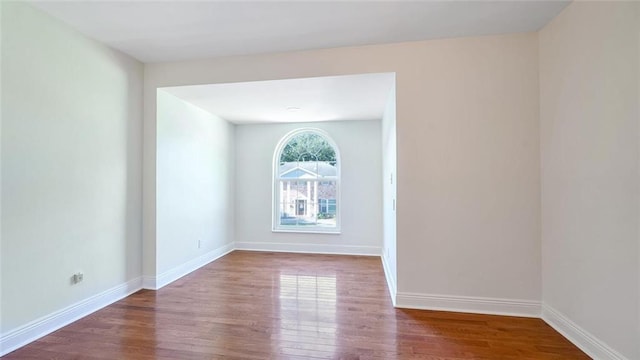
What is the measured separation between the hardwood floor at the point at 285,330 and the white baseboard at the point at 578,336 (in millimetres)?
57

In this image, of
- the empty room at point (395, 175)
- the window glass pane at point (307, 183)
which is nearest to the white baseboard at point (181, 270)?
the empty room at point (395, 175)

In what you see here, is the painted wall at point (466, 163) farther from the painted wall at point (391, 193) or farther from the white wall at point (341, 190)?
the white wall at point (341, 190)

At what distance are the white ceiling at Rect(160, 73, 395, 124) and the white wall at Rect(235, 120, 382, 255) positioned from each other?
0.43m

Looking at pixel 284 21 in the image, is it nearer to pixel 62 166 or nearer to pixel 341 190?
pixel 62 166

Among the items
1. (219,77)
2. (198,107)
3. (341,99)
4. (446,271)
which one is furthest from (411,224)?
(198,107)

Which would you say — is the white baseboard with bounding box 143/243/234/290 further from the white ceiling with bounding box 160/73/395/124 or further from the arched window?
the white ceiling with bounding box 160/73/395/124

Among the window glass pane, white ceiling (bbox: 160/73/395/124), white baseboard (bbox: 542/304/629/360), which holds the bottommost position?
white baseboard (bbox: 542/304/629/360)

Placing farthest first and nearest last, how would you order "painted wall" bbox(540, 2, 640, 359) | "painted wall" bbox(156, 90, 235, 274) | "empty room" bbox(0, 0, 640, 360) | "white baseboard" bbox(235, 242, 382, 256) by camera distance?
"white baseboard" bbox(235, 242, 382, 256)
"painted wall" bbox(156, 90, 235, 274)
"empty room" bbox(0, 0, 640, 360)
"painted wall" bbox(540, 2, 640, 359)

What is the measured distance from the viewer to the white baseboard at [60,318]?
214 centimetres

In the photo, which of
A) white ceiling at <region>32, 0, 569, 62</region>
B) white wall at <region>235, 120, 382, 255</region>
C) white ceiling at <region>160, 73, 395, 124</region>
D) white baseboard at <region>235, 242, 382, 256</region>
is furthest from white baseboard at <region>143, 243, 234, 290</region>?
white ceiling at <region>32, 0, 569, 62</region>

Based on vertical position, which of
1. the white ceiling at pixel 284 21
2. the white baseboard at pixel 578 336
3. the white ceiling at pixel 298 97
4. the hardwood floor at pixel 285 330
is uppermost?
the white ceiling at pixel 284 21

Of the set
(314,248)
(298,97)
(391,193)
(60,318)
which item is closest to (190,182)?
(298,97)

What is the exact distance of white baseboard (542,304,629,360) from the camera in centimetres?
196

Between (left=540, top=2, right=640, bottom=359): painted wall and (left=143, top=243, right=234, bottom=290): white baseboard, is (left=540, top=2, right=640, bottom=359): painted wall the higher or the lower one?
the higher one
